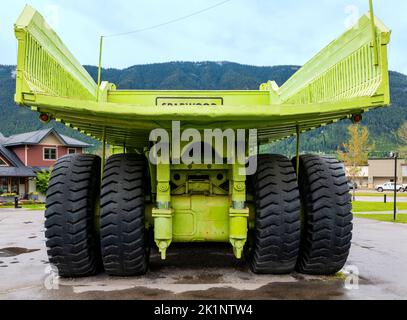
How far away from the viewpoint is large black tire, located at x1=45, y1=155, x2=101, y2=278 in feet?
16.1

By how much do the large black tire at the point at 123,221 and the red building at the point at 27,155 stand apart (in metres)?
34.9

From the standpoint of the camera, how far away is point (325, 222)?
196 inches

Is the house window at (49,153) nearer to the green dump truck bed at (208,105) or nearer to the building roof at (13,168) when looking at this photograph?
the building roof at (13,168)

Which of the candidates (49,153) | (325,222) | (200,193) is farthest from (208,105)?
(49,153)

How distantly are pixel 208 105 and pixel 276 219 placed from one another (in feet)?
4.77

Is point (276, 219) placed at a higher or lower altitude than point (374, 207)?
higher

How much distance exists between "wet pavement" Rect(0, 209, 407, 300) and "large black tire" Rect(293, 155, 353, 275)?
0.63 ft

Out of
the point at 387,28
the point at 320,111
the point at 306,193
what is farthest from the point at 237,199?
the point at 387,28

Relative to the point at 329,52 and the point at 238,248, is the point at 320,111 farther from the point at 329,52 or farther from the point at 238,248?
the point at 329,52

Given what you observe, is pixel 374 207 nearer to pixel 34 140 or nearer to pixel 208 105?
pixel 208 105

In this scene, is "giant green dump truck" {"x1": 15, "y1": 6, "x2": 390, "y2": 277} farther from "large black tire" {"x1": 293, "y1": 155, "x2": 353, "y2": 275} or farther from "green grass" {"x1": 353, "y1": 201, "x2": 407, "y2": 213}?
"green grass" {"x1": 353, "y1": 201, "x2": 407, "y2": 213}

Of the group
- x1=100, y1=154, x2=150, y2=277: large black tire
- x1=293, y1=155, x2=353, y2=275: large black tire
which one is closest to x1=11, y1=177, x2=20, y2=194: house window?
x1=100, y1=154, x2=150, y2=277: large black tire

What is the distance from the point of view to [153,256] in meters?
6.70
